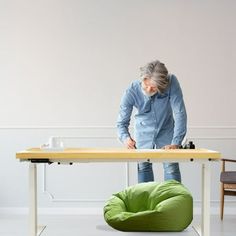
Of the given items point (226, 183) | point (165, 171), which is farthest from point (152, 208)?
point (226, 183)

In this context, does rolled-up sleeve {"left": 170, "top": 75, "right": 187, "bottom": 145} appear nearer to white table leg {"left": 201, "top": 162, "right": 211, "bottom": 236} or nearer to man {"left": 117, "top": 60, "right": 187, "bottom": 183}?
man {"left": 117, "top": 60, "right": 187, "bottom": 183}

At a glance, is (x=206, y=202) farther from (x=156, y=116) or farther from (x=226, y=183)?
(x=226, y=183)

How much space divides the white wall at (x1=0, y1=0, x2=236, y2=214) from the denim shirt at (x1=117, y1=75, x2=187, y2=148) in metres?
1.34

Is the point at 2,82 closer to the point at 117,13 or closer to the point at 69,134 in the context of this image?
the point at 69,134

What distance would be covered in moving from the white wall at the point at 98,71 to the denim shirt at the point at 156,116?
1.34 metres

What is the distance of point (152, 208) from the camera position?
3.36m

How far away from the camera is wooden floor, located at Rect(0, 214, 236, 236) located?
369 centimetres

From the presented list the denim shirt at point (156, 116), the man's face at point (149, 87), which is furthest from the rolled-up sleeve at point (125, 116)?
the man's face at point (149, 87)

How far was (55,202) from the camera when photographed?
4.86 m

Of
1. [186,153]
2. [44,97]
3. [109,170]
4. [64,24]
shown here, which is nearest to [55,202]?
[109,170]

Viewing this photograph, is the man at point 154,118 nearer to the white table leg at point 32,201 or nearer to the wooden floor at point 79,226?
the wooden floor at point 79,226

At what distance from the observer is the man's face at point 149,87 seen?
10.8 feet

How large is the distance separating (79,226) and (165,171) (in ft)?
3.10

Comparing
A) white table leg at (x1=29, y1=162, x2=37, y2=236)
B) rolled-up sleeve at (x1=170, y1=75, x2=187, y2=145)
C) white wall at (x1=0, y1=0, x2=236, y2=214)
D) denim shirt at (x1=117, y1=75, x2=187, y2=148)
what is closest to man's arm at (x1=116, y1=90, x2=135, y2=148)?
denim shirt at (x1=117, y1=75, x2=187, y2=148)
